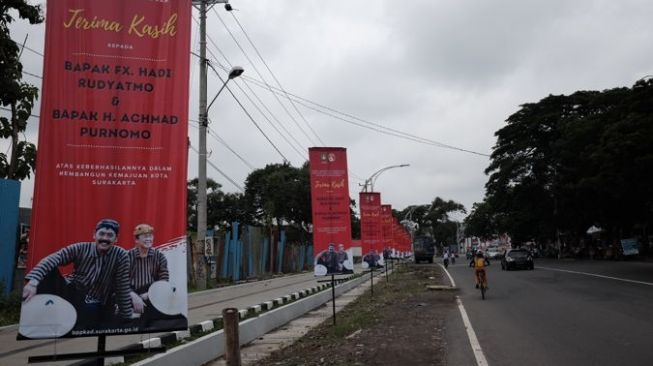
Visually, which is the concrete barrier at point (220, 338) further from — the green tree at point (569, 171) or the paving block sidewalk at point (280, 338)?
the green tree at point (569, 171)

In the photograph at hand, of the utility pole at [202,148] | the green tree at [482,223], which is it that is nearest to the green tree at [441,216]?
the green tree at [482,223]

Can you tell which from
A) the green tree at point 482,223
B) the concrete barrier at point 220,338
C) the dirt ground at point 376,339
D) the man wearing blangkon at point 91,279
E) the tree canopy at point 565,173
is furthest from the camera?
the green tree at point 482,223

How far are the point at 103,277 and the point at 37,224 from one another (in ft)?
2.19

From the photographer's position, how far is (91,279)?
176 inches

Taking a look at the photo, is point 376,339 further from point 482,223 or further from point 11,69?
point 482,223

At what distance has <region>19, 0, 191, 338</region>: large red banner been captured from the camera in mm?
4449

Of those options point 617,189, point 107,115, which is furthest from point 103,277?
point 617,189

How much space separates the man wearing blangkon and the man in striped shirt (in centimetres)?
6

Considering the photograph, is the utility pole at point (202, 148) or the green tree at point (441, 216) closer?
the utility pole at point (202, 148)

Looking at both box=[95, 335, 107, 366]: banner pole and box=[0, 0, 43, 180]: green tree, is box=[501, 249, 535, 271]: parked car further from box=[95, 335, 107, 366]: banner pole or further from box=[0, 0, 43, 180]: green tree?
box=[95, 335, 107, 366]: banner pole

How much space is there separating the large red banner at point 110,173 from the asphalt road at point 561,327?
16.4 ft

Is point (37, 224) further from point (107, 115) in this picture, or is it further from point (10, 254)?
point (10, 254)

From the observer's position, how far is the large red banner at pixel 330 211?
44.2 ft

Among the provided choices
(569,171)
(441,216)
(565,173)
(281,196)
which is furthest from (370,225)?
(441,216)
